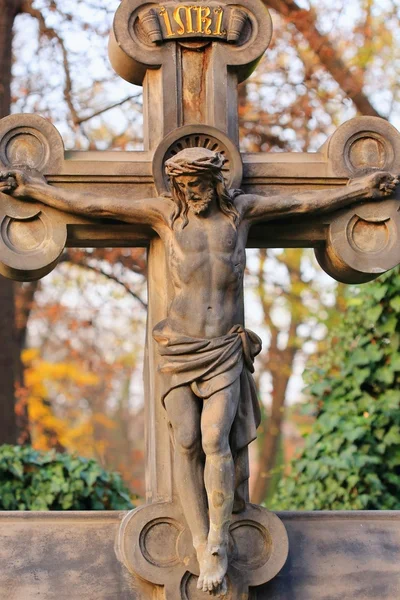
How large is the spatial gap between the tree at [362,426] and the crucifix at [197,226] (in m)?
2.51

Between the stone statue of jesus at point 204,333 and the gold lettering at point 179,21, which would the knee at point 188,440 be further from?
the gold lettering at point 179,21

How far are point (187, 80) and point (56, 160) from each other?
2.99ft

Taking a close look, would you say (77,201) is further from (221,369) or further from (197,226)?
(221,369)

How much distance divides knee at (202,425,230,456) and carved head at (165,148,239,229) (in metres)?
1.09

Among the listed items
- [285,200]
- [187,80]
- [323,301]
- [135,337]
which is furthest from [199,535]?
[135,337]

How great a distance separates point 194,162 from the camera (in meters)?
6.19

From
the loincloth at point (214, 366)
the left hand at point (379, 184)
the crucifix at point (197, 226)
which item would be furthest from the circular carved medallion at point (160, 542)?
the left hand at point (379, 184)

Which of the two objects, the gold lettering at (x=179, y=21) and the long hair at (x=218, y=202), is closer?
the long hair at (x=218, y=202)

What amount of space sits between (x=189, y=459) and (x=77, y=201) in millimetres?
1521

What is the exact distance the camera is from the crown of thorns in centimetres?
620

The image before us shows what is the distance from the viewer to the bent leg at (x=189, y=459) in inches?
240

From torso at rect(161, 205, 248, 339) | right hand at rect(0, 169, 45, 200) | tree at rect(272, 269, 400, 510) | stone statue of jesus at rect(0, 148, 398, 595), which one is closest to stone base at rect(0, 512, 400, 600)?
stone statue of jesus at rect(0, 148, 398, 595)

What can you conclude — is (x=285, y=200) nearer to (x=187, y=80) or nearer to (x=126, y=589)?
(x=187, y=80)

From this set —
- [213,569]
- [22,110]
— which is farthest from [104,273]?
[213,569]
